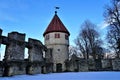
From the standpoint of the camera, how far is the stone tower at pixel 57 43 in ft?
100

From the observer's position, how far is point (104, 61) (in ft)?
86.1

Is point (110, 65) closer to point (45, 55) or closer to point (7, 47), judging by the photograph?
point (45, 55)

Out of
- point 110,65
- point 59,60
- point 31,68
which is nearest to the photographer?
point 31,68

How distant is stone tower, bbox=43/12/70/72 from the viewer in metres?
30.5

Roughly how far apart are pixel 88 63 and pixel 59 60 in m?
5.91

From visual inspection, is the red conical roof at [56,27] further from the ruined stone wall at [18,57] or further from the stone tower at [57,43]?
the ruined stone wall at [18,57]

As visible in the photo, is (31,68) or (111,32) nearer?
(31,68)

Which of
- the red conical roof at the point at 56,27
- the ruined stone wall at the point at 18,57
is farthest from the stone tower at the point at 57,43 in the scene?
the ruined stone wall at the point at 18,57

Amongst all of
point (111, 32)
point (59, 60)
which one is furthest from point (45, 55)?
point (111, 32)

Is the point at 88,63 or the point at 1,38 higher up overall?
the point at 1,38

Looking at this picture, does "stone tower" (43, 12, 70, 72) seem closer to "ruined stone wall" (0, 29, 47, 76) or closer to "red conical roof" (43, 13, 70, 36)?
"red conical roof" (43, 13, 70, 36)

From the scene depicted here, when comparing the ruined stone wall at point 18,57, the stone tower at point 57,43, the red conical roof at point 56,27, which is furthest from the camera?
the red conical roof at point 56,27

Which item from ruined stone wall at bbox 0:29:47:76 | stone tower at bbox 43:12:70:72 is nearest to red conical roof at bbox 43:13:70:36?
stone tower at bbox 43:12:70:72

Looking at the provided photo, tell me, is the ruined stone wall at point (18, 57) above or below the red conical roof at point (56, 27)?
below
